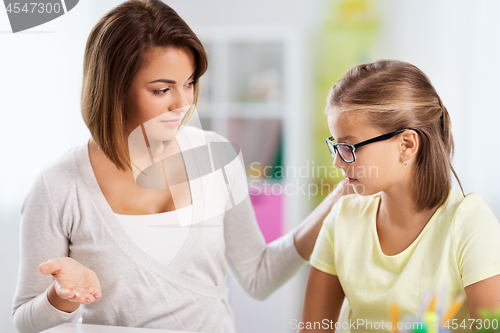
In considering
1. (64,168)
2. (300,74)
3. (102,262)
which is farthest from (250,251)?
(300,74)

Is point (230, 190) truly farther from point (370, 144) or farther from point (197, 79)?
point (370, 144)

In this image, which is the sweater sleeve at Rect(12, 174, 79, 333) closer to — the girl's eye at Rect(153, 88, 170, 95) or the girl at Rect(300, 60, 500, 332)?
the girl's eye at Rect(153, 88, 170, 95)

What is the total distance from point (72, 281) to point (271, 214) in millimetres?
1347

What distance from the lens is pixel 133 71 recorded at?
77 cm

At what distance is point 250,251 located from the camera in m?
0.99

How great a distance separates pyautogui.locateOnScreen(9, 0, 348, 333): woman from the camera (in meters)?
0.77

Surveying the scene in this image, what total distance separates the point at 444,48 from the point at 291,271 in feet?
4.75

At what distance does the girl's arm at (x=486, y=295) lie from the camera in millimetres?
629

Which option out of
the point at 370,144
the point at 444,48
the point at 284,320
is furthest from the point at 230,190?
the point at 444,48

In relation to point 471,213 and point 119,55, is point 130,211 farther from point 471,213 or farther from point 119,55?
point 471,213

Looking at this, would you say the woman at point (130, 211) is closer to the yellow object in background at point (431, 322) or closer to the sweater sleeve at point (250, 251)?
the sweater sleeve at point (250, 251)

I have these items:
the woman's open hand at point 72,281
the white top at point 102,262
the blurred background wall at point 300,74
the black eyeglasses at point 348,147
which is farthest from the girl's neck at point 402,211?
the blurred background wall at point 300,74

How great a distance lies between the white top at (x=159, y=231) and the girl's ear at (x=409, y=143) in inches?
17.7

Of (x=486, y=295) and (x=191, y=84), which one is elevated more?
(x=191, y=84)
